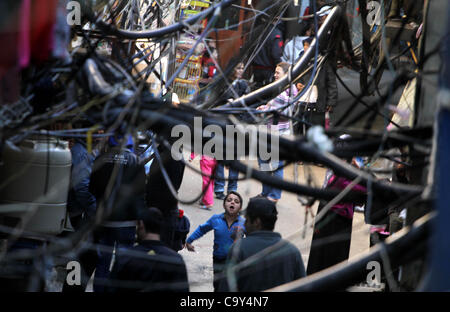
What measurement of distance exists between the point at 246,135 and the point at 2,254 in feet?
8.95

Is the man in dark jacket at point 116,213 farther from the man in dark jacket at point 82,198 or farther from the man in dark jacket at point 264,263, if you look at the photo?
the man in dark jacket at point 264,263

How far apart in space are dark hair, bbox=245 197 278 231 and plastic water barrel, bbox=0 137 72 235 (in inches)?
73.3

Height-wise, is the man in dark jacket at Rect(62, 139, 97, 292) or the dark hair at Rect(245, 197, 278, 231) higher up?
the dark hair at Rect(245, 197, 278, 231)

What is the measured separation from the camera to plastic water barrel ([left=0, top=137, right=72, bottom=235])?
6.05 metres

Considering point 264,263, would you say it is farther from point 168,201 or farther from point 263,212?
point 168,201

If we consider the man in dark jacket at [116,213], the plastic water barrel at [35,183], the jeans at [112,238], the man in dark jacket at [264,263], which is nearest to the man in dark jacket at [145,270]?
the man in dark jacket at [264,263]

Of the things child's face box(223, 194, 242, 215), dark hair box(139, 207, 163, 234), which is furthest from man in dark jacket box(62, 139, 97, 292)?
dark hair box(139, 207, 163, 234)

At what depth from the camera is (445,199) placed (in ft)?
12.2

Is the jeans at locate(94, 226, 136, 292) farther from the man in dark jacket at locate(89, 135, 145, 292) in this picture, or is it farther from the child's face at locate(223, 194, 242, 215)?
the child's face at locate(223, 194, 242, 215)

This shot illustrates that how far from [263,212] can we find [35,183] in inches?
86.3

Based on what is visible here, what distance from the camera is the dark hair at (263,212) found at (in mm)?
6316

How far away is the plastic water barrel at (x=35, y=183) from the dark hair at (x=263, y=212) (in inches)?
73.3

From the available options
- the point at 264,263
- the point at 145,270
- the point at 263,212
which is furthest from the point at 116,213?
the point at 264,263

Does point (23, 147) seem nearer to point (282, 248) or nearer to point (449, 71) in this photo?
point (282, 248)
